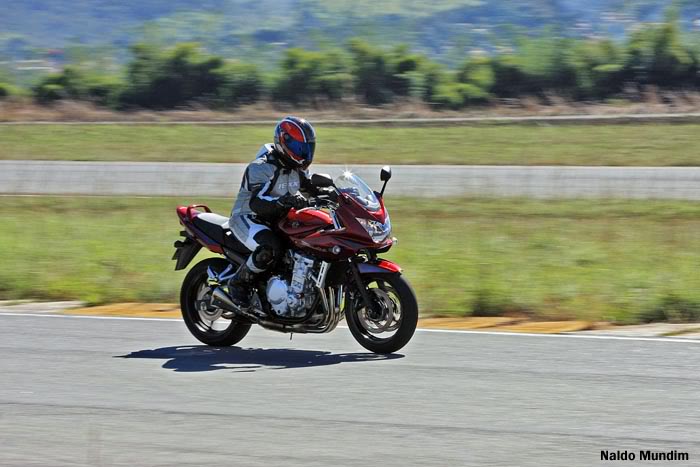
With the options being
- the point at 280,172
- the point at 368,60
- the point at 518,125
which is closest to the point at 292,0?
the point at 368,60

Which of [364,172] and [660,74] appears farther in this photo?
[660,74]

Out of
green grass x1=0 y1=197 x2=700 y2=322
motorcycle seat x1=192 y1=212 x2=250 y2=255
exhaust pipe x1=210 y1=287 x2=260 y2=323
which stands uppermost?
motorcycle seat x1=192 y1=212 x2=250 y2=255

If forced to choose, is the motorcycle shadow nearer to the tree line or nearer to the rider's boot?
the rider's boot

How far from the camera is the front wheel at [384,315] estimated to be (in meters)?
8.34

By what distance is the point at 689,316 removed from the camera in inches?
408


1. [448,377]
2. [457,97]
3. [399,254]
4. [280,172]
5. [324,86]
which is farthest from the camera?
[324,86]

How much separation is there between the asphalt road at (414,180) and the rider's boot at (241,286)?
12540 mm

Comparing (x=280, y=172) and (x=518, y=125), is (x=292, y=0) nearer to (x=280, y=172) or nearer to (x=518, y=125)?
(x=518, y=125)

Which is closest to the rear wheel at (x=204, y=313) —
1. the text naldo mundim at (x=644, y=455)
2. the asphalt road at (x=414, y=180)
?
the text naldo mundim at (x=644, y=455)

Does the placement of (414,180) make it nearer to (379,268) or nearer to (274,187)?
(274,187)

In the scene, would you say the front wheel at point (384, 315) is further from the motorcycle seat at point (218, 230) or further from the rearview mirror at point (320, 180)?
the motorcycle seat at point (218, 230)

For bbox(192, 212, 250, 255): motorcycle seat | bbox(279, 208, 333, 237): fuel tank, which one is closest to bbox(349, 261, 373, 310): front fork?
bbox(279, 208, 333, 237): fuel tank

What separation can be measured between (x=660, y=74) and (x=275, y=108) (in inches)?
456

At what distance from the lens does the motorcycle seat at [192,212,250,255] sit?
923 cm
